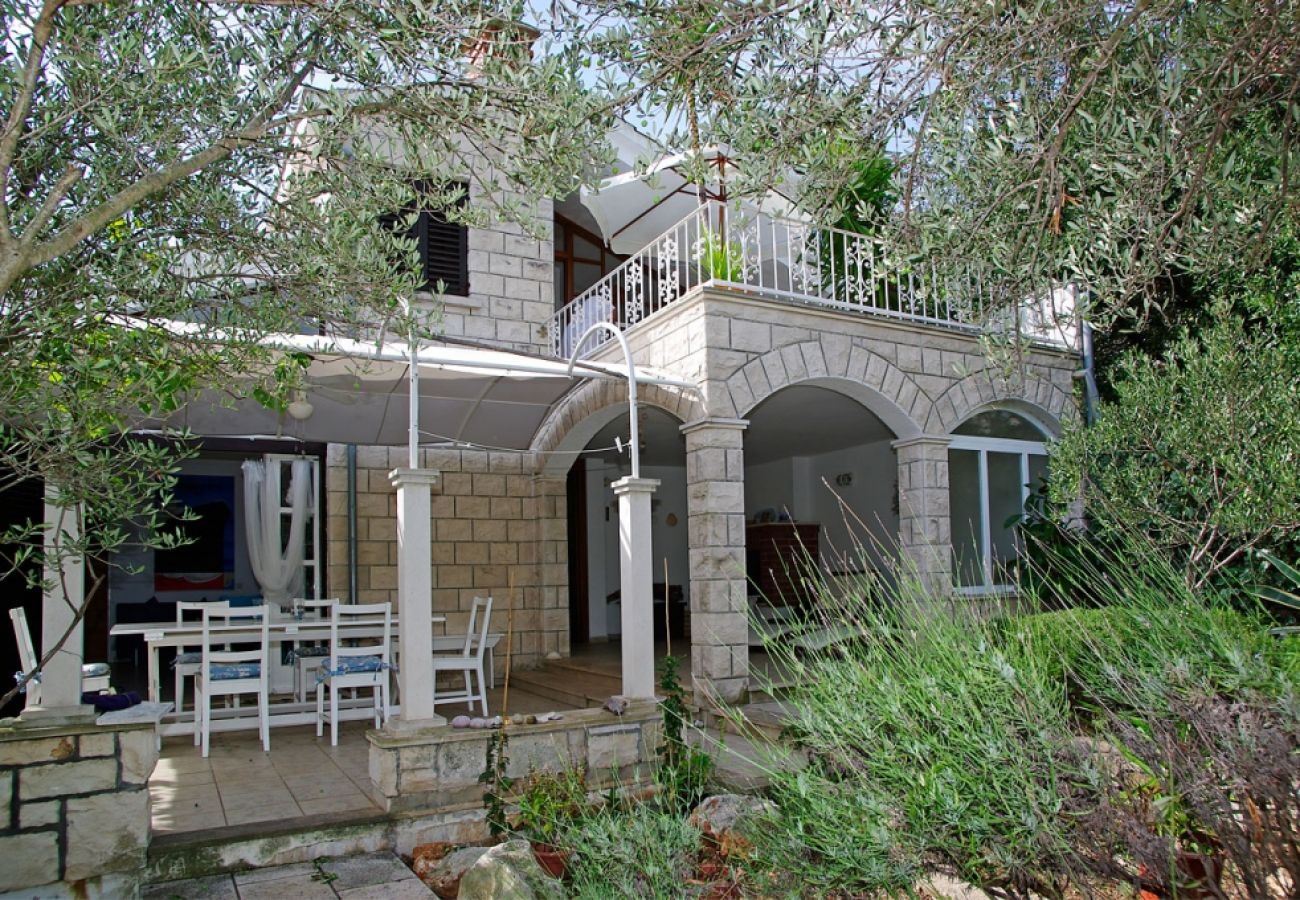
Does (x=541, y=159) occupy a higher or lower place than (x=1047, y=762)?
higher

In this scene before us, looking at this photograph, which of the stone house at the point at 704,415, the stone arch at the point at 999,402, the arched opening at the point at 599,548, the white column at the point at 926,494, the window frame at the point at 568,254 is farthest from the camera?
the arched opening at the point at 599,548

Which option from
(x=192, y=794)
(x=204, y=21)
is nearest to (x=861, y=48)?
(x=204, y=21)

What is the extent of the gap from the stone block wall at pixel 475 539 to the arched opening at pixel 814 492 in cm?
231

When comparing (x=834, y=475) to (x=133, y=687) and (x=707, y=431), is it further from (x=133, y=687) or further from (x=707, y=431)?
(x=133, y=687)

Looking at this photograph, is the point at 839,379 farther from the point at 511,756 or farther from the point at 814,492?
the point at 814,492

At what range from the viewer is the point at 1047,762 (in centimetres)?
250

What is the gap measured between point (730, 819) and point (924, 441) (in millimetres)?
4925

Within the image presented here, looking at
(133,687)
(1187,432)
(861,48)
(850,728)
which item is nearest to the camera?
(850,728)

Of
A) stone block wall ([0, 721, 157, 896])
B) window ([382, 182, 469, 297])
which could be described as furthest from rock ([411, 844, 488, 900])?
window ([382, 182, 469, 297])

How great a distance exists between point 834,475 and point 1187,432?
6661 mm

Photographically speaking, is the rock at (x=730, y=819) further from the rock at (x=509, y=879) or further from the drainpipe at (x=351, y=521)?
the drainpipe at (x=351, y=521)

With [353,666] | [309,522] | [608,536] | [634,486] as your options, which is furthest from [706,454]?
[608,536]

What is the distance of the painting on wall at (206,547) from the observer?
485 inches

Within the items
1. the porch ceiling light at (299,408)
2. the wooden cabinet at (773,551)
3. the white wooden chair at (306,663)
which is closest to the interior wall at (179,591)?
the white wooden chair at (306,663)
